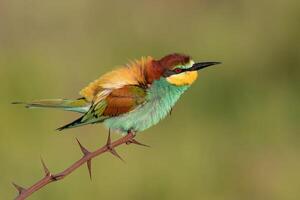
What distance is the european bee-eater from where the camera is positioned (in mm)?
2377

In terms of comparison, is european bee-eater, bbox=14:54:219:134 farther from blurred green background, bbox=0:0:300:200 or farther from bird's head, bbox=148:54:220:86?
blurred green background, bbox=0:0:300:200

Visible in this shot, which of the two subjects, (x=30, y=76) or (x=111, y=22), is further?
(x=111, y=22)

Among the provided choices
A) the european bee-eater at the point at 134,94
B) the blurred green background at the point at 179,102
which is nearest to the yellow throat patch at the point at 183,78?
the european bee-eater at the point at 134,94

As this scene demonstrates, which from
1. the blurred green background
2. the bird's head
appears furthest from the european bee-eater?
the blurred green background

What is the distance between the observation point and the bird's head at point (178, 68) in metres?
2.38

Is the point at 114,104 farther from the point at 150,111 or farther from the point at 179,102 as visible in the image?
the point at 179,102

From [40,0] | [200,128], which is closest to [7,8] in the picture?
[40,0]

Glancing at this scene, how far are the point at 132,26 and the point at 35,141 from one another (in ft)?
7.05

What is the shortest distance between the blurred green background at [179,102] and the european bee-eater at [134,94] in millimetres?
1226

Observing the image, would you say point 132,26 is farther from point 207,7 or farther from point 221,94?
point 221,94

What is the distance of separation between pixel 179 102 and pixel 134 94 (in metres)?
2.41

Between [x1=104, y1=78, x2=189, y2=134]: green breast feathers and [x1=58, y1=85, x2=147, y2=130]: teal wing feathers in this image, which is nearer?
[x1=58, y1=85, x2=147, y2=130]: teal wing feathers

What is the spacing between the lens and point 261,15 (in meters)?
6.34

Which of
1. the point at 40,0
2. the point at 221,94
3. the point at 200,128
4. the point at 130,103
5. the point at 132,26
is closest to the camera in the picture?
the point at 130,103
